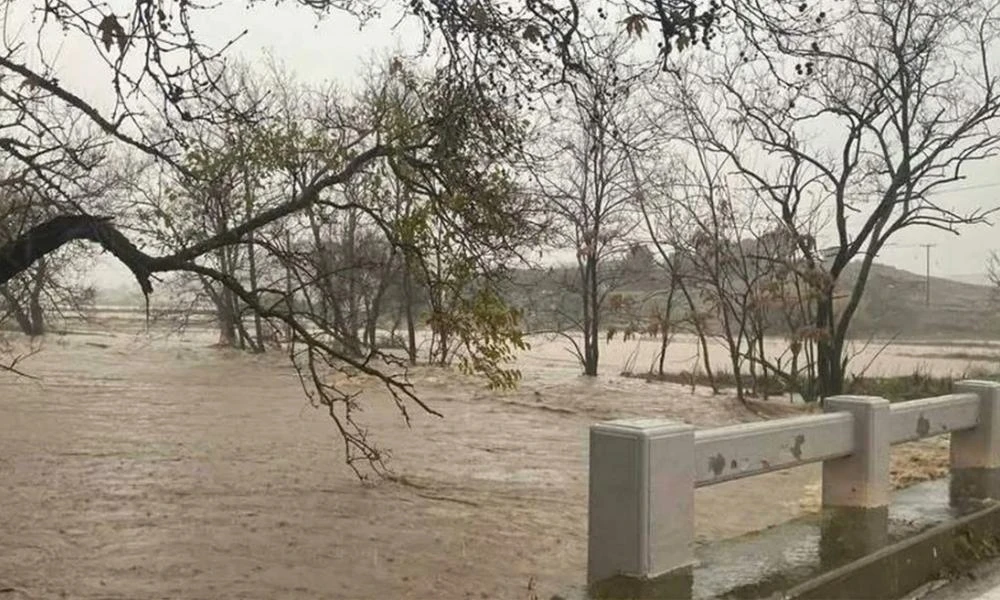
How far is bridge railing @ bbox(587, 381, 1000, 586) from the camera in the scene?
5090 mm

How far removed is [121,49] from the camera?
684 cm

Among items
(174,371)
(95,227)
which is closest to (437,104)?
(95,227)

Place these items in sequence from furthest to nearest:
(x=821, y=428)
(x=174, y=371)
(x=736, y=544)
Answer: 1. (x=174, y=371)
2. (x=821, y=428)
3. (x=736, y=544)

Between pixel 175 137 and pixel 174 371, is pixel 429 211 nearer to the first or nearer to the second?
pixel 175 137

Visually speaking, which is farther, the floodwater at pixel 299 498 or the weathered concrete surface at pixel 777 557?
the floodwater at pixel 299 498

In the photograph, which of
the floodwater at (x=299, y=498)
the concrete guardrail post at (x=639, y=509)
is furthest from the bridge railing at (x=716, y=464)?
the floodwater at (x=299, y=498)

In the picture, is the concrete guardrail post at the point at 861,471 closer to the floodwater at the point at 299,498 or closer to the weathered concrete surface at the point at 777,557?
the weathered concrete surface at the point at 777,557

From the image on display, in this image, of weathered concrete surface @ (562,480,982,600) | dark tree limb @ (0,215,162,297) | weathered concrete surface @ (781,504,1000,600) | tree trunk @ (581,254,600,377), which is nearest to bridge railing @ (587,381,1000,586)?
weathered concrete surface @ (562,480,982,600)

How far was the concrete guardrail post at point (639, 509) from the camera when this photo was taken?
16.6 ft

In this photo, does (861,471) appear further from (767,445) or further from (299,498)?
(299,498)

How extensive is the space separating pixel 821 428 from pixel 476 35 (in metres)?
3.83

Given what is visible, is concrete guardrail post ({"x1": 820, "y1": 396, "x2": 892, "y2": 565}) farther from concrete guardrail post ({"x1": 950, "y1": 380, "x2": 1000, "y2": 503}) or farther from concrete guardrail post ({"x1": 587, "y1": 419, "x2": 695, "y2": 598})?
concrete guardrail post ({"x1": 587, "y1": 419, "x2": 695, "y2": 598})

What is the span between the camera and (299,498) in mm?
12438

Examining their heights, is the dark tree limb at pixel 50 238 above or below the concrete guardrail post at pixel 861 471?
above
